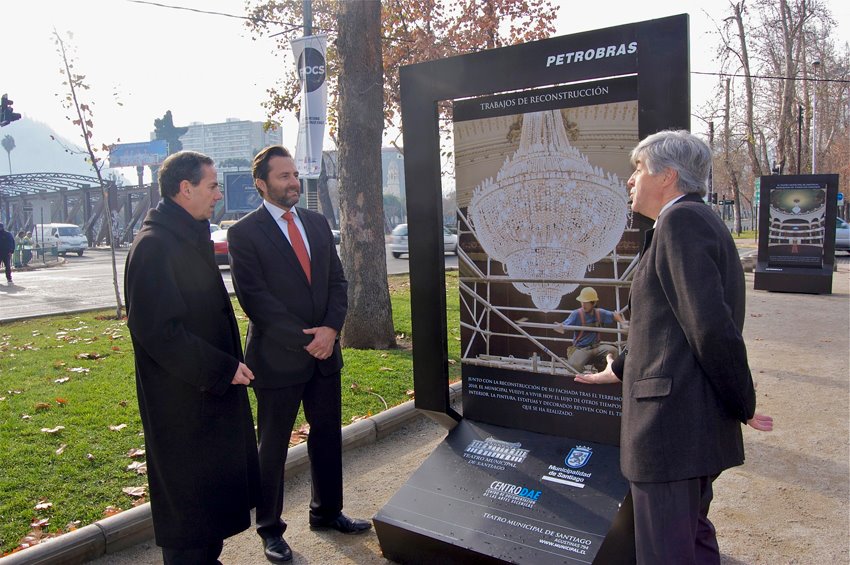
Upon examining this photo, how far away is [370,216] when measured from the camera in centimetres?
814

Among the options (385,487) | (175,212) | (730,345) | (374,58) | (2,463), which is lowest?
(385,487)

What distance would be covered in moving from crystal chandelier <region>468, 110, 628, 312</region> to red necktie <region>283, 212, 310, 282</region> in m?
1.01

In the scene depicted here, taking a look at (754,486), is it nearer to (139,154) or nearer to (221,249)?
(221,249)

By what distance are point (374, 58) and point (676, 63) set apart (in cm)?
540

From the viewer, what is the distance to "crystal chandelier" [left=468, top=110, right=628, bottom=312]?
11.5 ft

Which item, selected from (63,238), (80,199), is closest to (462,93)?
(63,238)

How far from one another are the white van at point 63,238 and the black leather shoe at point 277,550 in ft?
127

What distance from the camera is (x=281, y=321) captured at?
353 centimetres

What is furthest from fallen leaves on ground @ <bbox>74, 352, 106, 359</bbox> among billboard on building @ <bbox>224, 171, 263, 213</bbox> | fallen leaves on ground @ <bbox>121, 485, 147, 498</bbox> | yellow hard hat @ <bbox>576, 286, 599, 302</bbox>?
billboard on building @ <bbox>224, 171, 263, 213</bbox>

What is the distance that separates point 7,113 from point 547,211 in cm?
1466

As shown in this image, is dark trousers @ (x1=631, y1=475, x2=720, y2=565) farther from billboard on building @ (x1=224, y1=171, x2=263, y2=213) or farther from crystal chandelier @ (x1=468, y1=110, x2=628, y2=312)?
billboard on building @ (x1=224, y1=171, x2=263, y2=213)

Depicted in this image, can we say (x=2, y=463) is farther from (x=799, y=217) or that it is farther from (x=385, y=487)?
(x=799, y=217)

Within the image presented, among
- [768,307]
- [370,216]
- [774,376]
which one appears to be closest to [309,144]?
[370,216]

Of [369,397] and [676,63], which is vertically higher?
[676,63]
